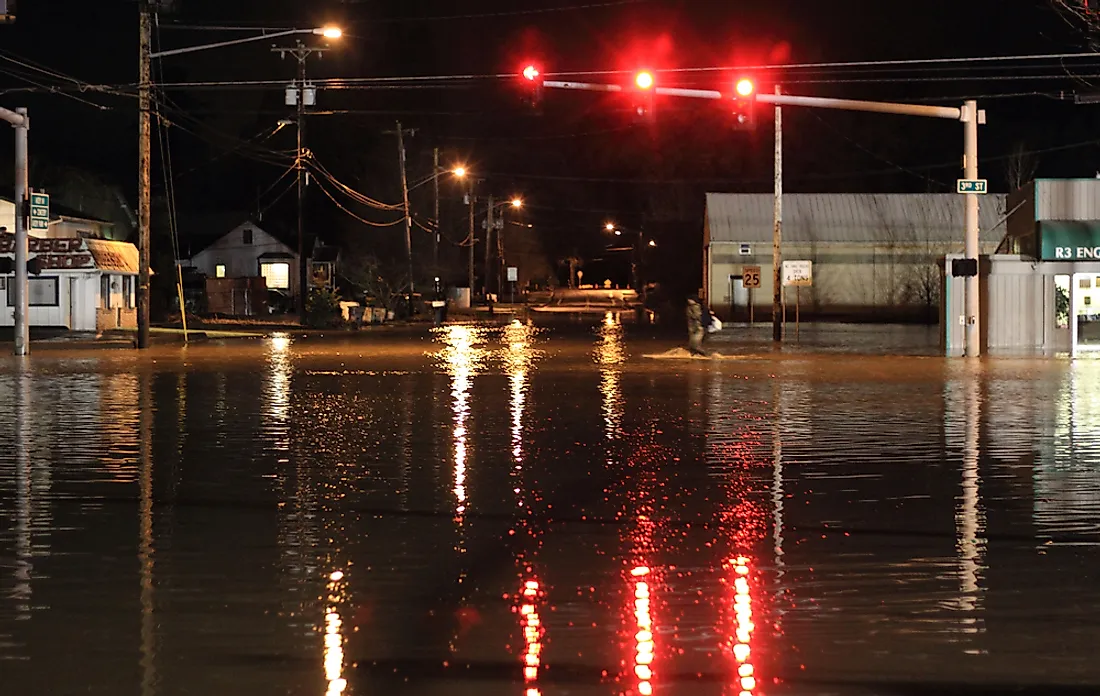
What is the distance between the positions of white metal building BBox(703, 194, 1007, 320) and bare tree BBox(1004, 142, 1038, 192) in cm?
410

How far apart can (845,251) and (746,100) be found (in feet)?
136

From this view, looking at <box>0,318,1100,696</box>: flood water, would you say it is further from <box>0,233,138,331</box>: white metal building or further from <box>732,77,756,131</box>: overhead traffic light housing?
<box>0,233,138,331</box>: white metal building

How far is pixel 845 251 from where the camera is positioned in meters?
70.1

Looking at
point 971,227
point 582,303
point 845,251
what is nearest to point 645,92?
point 971,227

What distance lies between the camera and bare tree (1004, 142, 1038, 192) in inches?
2889

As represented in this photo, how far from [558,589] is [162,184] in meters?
112

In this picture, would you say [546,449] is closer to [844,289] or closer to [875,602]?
[875,602]

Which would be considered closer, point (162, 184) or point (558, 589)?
point (558, 589)

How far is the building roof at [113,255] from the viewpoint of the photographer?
52.6m

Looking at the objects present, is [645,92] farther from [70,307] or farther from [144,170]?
[70,307]

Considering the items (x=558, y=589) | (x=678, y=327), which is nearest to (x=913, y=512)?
(x=558, y=589)

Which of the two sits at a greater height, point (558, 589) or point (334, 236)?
point (334, 236)

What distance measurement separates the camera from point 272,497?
13.1 m

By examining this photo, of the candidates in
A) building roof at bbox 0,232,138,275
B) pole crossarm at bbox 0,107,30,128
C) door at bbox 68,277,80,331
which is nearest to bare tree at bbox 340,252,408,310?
door at bbox 68,277,80,331
